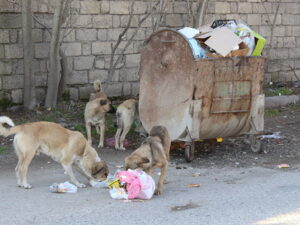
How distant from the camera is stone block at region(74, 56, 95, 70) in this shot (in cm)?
1291

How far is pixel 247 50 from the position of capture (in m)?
9.27

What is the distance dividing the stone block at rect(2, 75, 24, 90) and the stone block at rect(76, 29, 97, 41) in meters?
1.63

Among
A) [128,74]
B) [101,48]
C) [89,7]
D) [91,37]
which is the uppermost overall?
[89,7]

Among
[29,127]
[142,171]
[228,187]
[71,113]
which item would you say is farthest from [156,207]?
[71,113]

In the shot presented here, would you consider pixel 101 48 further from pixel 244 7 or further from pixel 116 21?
pixel 244 7

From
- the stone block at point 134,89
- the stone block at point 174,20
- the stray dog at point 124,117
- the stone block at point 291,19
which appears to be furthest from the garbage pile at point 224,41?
the stone block at point 291,19

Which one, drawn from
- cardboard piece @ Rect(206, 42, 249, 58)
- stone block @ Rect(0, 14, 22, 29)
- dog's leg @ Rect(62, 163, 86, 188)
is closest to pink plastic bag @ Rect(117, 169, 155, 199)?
dog's leg @ Rect(62, 163, 86, 188)

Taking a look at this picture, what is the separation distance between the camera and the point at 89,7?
42.2ft

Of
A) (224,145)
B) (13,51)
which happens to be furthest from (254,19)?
(13,51)

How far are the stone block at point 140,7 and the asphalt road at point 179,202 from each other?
586 centimetres

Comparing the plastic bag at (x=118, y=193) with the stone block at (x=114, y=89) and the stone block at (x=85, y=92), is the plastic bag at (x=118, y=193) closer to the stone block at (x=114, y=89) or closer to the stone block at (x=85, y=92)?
the stone block at (x=85, y=92)

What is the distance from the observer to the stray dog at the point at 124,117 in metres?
10.1

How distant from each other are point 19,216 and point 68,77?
6730 mm

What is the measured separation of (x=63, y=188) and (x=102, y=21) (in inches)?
255
